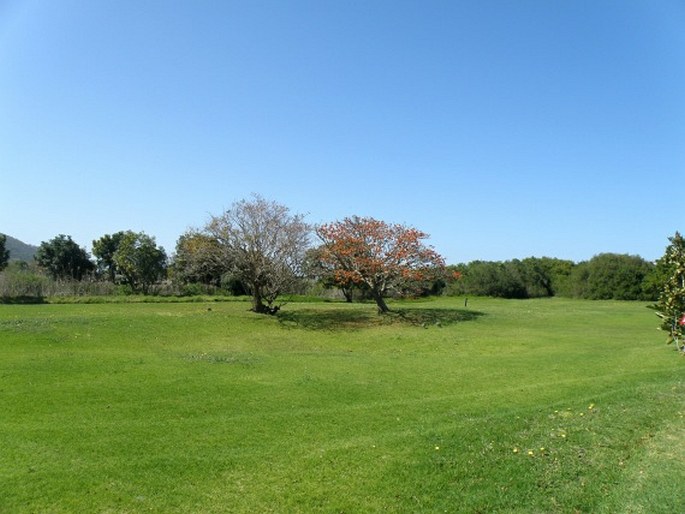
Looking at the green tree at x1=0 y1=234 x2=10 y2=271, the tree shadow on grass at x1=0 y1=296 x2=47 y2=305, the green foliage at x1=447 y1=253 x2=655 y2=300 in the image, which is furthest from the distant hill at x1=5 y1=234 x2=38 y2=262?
the green foliage at x1=447 y1=253 x2=655 y2=300

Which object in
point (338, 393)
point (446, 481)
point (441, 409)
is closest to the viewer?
point (446, 481)

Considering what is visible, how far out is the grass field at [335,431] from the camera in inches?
237

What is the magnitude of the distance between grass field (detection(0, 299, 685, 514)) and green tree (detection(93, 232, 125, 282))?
3831cm

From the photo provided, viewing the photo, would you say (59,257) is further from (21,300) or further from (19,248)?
(19,248)

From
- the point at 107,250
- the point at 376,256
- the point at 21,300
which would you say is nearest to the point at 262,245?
the point at 376,256

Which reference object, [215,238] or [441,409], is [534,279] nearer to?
[215,238]

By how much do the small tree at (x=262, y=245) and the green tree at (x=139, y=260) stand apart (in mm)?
22476

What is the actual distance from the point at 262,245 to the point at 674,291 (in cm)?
2015

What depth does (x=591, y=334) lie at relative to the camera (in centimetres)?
2325

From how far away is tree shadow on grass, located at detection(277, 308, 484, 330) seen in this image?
25.5m

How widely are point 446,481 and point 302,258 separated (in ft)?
70.3

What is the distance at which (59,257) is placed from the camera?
51750mm

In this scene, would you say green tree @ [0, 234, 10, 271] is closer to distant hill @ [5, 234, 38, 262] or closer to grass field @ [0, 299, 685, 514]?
grass field @ [0, 299, 685, 514]

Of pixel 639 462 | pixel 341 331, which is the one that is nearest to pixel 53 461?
pixel 639 462
